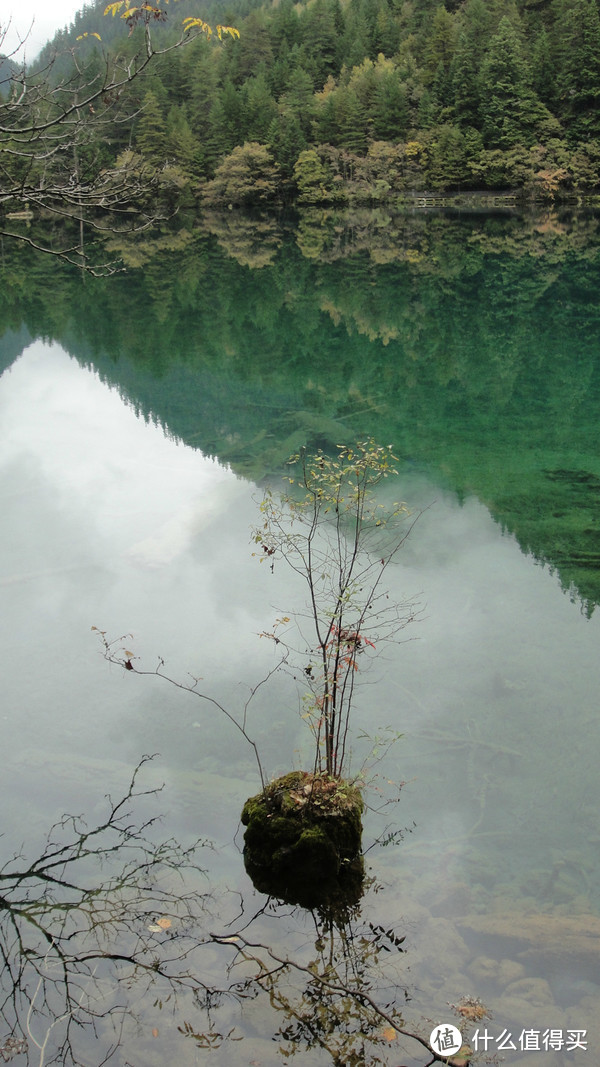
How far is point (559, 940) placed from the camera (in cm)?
402

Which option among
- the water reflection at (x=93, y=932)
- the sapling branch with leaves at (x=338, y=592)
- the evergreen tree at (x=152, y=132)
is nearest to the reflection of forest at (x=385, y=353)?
the sapling branch with leaves at (x=338, y=592)

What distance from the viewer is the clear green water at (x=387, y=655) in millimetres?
4023

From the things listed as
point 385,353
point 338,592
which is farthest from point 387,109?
point 338,592

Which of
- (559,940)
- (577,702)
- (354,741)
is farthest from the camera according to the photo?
(577,702)

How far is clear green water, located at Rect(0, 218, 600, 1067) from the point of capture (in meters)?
4.02

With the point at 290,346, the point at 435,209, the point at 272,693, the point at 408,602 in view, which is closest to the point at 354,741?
the point at 272,693

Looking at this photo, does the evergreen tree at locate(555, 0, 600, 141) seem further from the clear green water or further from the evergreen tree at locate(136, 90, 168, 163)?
the clear green water

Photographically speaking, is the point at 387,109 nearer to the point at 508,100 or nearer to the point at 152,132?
the point at 508,100

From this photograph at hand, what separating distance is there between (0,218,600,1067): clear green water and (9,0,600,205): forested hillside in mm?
33483

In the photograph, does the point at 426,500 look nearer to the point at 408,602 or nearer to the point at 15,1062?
the point at 408,602

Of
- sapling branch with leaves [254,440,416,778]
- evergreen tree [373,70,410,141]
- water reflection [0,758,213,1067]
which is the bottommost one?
water reflection [0,758,213,1067]

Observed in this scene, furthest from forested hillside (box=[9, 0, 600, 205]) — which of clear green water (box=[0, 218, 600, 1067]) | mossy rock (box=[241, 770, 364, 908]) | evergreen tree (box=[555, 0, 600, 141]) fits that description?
mossy rock (box=[241, 770, 364, 908])

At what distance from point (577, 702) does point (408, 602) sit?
183cm

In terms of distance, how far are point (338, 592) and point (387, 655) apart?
619 millimetres
